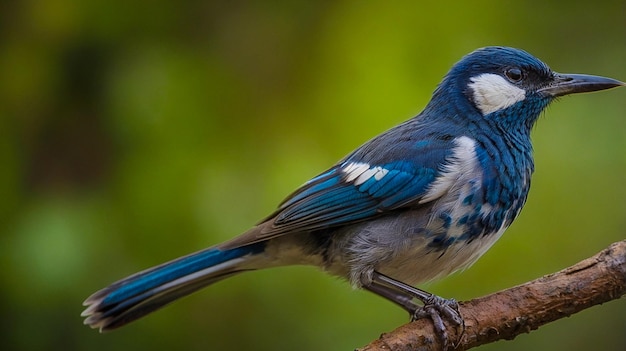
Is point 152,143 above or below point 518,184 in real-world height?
above

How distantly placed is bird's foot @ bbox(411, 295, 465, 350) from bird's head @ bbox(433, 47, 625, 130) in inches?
39.2

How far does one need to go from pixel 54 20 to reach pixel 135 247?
1188 mm

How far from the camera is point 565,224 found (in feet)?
14.8

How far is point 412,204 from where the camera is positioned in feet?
12.4

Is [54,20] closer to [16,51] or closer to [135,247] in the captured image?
[16,51]

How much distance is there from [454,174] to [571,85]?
78 cm

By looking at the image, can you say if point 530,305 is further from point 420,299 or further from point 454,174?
point 454,174

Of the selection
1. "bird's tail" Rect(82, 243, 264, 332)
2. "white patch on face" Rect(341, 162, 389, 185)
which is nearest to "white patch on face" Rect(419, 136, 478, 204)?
"white patch on face" Rect(341, 162, 389, 185)

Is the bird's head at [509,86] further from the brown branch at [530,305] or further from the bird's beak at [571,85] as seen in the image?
the brown branch at [530,305]

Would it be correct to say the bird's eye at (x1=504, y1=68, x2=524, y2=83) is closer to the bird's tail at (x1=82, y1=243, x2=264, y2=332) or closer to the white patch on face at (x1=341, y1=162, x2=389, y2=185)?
the white patch on face at (x1=341, y1=162, x2=389, y2=185)

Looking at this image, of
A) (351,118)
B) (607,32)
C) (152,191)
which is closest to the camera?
(152,191)

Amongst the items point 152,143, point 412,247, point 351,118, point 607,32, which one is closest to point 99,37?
point 152,143

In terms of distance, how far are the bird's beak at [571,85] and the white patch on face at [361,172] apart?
85 centimetres

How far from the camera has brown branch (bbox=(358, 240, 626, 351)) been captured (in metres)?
3.21
